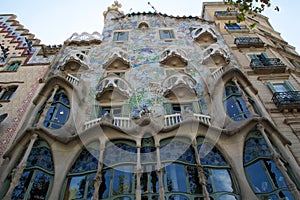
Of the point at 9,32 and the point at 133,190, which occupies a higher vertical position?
the point at 9,32

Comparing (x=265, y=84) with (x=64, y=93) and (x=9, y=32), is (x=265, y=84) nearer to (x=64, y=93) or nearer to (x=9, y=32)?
(x=64, y=93)

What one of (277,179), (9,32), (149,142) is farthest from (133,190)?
(9,32)

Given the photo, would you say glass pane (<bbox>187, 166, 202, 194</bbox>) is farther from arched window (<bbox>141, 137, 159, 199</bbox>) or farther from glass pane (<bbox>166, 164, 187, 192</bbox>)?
arched window (<bbox>141, 137, 159, 199</bbox>)

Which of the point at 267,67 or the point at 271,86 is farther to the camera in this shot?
the point at 267,67

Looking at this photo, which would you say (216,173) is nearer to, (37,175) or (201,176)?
(201,176)

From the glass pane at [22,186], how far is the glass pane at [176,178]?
508cm

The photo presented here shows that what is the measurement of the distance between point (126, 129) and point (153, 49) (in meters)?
8.95

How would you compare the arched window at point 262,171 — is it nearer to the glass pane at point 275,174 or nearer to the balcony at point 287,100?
the glass pane at point 275,174

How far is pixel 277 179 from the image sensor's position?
9031 mm

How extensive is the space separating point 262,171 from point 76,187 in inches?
271

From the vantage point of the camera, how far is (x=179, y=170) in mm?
9320

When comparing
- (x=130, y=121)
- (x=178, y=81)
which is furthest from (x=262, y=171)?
(x=178, y=81)

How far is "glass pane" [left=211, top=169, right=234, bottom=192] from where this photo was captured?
9.07 meters

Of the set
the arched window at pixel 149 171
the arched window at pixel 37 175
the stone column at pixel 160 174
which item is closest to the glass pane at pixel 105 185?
the arched window at pixel 149 171
